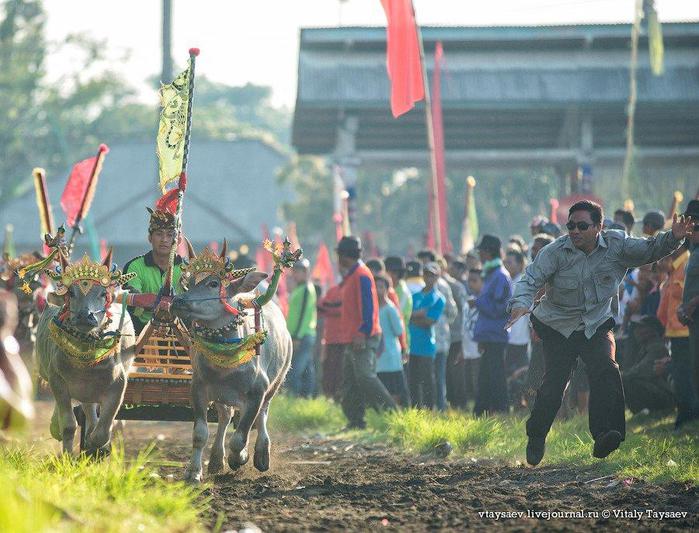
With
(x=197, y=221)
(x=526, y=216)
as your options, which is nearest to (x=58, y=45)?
(x=197, y=221)

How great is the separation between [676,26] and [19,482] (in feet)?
83.4

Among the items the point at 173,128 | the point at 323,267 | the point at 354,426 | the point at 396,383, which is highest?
the point at 173,128

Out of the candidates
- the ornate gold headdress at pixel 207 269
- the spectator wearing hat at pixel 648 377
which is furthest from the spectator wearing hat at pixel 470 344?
the ornate gold headdress at pixel 207 269

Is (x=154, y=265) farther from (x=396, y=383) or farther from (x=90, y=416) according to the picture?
(x=396, y=383)

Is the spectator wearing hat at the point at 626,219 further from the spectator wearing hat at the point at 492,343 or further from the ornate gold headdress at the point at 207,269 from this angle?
the ornate gold headdress at the point at 207,269

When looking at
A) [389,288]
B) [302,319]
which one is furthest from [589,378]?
[302,319]

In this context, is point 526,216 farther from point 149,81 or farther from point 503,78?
point 149,81

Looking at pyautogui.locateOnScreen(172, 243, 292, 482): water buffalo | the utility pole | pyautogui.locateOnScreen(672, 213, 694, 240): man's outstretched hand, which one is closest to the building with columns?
the utility pole

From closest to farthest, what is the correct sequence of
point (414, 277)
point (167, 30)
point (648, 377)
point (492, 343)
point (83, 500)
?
1. point (83, 500)
2. point (648, 377)
3. point (492, 343)
4. point (414, 277)
5. point (167, 30)

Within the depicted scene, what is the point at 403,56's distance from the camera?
17125 mm

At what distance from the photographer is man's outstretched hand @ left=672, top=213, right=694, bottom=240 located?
9.20 meters

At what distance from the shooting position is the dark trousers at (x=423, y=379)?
49.2 ft

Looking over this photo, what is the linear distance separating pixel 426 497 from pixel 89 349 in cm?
273

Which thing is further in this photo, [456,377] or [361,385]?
[456,377]
